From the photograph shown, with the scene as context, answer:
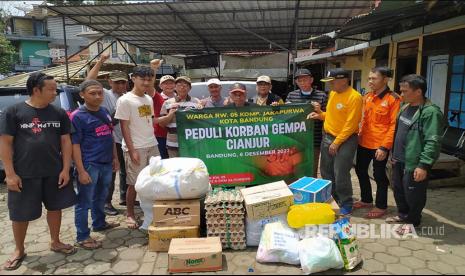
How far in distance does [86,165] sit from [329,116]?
2902 millimetres

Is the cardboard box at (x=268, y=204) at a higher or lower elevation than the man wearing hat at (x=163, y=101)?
lower

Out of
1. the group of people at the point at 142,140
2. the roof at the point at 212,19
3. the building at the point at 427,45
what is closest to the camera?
the group of people at the point at 142,140

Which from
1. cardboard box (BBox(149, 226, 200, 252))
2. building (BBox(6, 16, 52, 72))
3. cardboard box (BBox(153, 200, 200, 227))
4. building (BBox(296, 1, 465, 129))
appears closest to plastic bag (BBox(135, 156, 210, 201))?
cardboard box (BBox(153, 200, 200, 227))

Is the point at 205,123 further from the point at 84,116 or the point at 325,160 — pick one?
the point at 325,160

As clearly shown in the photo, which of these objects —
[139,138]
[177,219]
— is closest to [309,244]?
[177,219]

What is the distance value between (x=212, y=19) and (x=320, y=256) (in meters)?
5.48

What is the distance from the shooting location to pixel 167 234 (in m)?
3.50

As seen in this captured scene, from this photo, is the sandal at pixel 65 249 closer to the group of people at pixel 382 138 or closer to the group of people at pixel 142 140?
the group of people at pixel 142 140

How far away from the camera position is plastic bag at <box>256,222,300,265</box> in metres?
3.18

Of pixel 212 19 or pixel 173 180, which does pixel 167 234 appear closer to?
pixel 173 180

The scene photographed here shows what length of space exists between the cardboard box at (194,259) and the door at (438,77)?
6.60 meters

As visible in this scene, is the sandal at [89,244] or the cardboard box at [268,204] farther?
the sandal at [89,244]

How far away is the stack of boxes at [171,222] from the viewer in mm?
3502

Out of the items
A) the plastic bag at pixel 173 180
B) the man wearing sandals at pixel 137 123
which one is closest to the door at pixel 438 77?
the plastic bag at pixel 173 180
